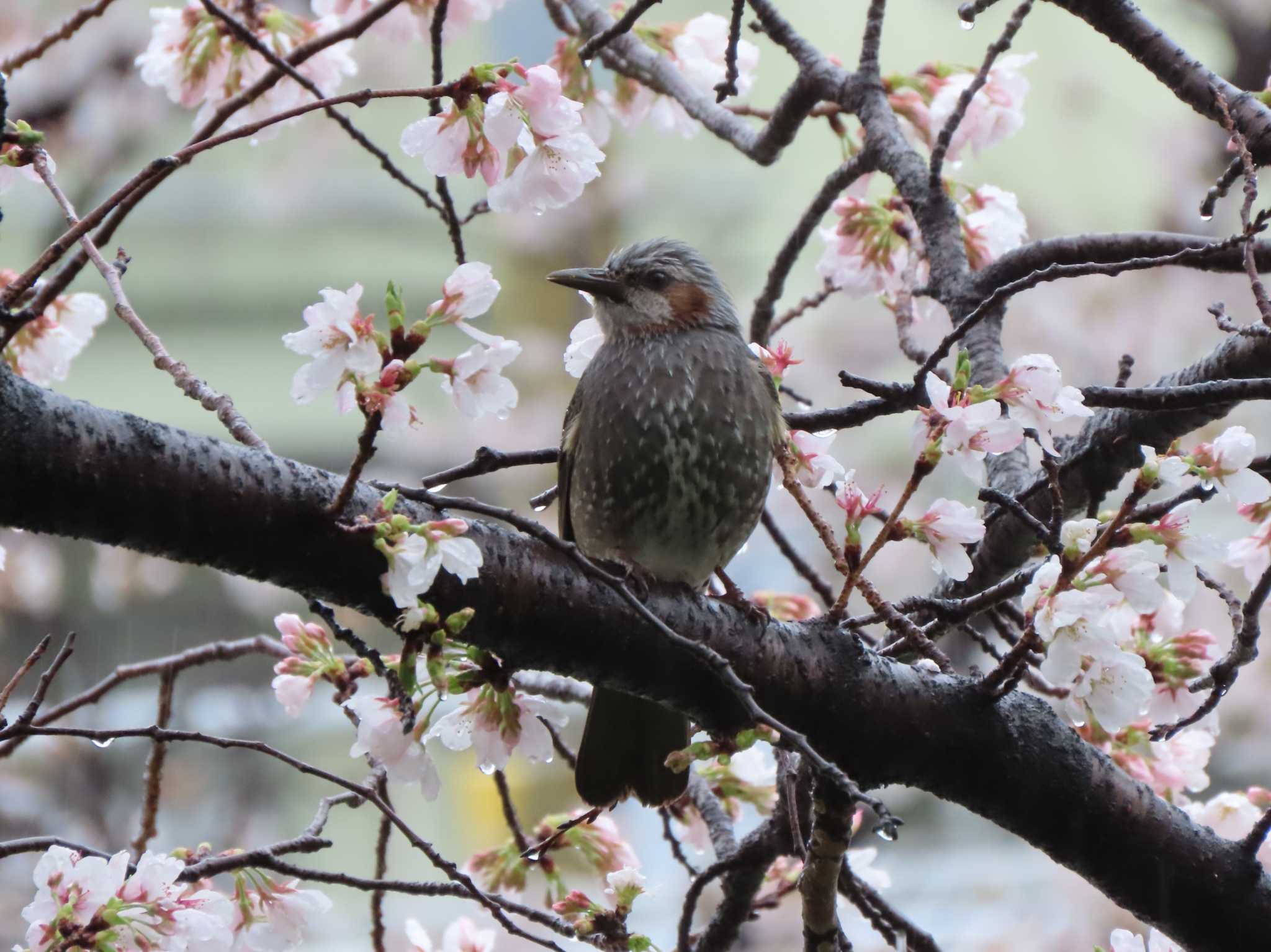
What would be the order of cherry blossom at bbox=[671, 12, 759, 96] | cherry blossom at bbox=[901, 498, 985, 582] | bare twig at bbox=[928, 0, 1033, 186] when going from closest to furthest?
cherry blossom at bbox=[901, 498, 985, 582]
bare twig at bbox=[928, 0, 1033, 186]
cherry blossom at bbox=[671, 12, 759, 96]

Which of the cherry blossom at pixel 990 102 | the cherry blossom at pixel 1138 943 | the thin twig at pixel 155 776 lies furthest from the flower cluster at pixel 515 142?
the cherry blossom at pixel 1138 943

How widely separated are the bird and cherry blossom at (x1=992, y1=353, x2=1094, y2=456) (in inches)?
22.5

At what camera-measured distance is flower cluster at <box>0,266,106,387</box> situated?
1.87 meters

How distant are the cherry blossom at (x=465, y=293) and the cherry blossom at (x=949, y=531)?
49 cm

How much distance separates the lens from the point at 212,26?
6.55 feet

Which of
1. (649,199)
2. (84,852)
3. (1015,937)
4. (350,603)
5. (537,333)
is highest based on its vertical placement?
(649,199)

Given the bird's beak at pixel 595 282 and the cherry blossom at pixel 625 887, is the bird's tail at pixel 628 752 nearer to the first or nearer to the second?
the cherry blossom at pixel 625 887

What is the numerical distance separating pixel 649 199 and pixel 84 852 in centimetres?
653

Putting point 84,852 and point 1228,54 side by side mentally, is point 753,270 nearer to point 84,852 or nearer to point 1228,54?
point 1228,54

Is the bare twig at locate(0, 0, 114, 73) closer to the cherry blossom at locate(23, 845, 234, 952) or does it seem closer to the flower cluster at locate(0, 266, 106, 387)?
the flower cluster at locate(0, 266, 106, 387)

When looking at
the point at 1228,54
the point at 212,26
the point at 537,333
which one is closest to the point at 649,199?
the point at 537,333

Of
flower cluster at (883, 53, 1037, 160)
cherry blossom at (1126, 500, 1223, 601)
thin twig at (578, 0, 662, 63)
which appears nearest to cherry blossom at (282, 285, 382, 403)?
thin twig at (578, 0, 662, 63)

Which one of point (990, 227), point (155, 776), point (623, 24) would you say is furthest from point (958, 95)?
point (155, 776)

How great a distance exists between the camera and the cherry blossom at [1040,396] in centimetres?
131
